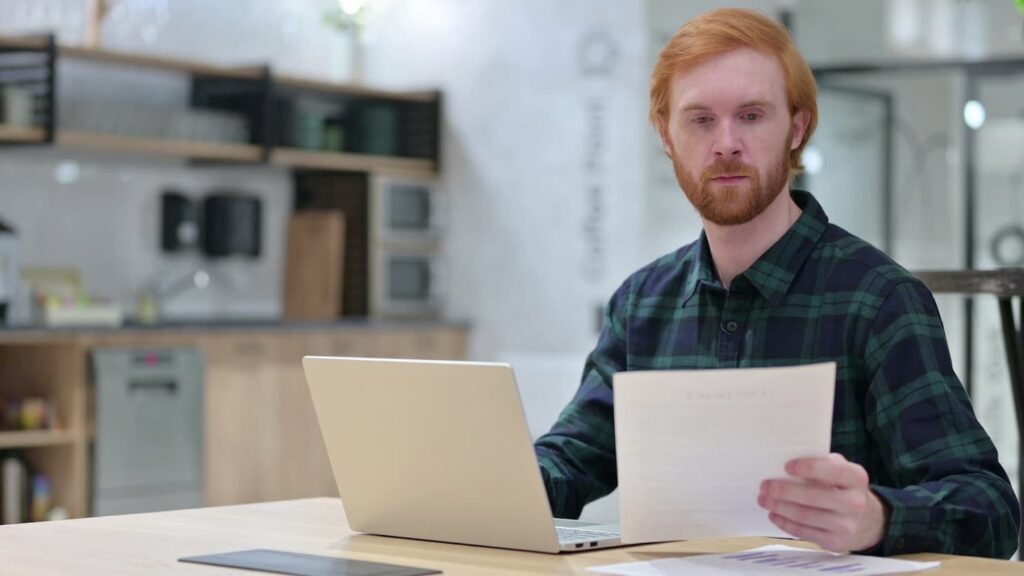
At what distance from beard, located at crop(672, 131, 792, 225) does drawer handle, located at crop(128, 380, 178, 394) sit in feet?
14.8

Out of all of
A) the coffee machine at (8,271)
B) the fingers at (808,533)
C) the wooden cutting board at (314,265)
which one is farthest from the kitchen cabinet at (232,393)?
the fingers at (808,533)

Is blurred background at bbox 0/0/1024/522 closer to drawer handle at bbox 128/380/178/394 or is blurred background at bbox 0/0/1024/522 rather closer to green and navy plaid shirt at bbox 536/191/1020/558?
drawer handle at bbox 128/380/178/394

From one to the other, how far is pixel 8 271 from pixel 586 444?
455 cm

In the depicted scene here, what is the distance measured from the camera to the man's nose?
1.98 metres

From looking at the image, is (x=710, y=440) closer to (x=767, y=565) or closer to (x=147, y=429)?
(x=767, y=565)

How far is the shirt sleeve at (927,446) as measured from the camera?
1710mm

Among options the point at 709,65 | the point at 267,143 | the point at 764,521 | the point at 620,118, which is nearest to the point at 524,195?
the point at 620,118

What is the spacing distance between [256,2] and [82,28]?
1.10 m

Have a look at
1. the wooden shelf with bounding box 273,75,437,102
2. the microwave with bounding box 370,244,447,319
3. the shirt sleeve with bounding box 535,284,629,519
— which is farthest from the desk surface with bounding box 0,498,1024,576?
the microwave with bounding box 370,244,447,319

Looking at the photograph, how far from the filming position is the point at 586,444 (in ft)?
7.11

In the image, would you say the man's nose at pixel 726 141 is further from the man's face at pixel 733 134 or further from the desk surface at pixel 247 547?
the desk surface at pixel 247 547

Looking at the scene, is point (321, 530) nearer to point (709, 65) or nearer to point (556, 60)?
point (709, 65)

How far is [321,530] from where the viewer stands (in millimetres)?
1946

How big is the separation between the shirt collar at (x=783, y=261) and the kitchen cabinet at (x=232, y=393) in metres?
4.27
